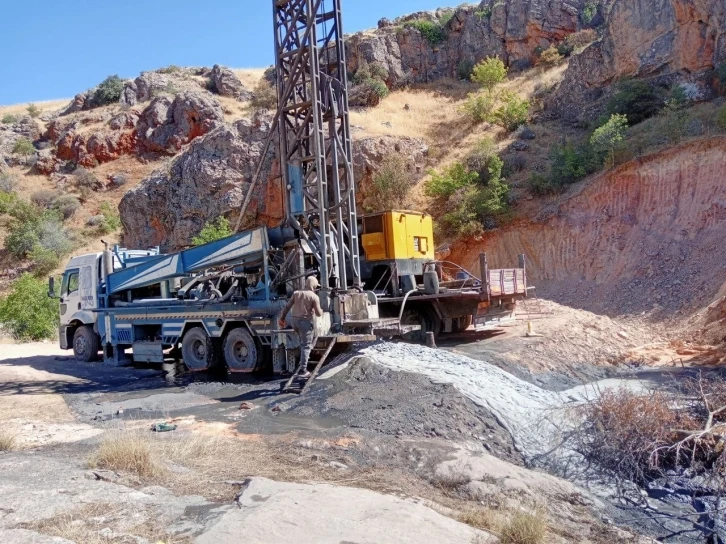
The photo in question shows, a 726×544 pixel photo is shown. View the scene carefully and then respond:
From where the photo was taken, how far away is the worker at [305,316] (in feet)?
34.8

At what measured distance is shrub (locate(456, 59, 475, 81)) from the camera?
43438mm

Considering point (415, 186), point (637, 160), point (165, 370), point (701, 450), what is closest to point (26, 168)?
point (415, 186)

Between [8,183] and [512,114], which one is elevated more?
[8,183]

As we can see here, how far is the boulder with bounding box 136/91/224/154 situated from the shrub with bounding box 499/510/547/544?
37470 millimetres

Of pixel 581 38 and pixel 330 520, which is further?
pixel 581 38

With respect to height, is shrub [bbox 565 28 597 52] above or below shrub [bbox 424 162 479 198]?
above

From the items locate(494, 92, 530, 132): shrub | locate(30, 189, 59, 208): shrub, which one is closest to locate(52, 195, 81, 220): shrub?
locate(30, 189, 59, 208): shrub

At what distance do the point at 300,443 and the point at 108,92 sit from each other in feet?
166

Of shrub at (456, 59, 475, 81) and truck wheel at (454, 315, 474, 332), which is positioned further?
shrub at (456, 59, 475, 81)

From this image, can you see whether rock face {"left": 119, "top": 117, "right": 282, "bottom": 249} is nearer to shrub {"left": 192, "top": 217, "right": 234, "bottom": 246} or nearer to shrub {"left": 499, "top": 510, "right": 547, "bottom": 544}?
shrub {"left": 192, "top": 217, "right": 234, "bottom": 246}

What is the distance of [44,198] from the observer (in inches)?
1756

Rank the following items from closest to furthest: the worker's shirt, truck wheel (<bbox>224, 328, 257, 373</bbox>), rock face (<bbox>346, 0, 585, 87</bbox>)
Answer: the worker's shirt
truck wheel (<bbox>224, 328, 257, 373</bbox>)
rock face (<bbox>346, 0, 585, 87</bbox>)

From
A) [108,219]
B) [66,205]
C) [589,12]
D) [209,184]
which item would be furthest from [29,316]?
[589,12]

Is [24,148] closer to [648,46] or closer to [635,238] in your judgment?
[648,46]
